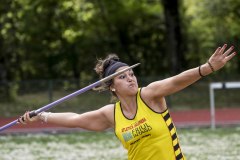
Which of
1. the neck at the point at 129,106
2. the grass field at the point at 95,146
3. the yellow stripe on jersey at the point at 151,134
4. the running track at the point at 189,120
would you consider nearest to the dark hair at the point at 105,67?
the neck at the point at 129,106

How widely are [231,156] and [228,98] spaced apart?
12063 mm

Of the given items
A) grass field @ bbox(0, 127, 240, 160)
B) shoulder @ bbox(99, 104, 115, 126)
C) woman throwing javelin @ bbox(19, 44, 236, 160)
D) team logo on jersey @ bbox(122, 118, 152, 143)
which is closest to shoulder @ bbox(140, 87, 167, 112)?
woman throwing javelin @ bbox(19, 44, 236, 160)

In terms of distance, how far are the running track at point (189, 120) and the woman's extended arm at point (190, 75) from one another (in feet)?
42.1

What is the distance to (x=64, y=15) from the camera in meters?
27.9

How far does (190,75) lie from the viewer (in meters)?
4.70

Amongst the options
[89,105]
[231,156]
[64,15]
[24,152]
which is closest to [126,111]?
[231,156]

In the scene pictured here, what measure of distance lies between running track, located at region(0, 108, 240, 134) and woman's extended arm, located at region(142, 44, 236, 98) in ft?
42.1

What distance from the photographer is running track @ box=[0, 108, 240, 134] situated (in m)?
17.8

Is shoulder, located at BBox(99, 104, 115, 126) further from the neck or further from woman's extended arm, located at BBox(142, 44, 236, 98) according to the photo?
woman's extended arm, located at BBox(142, 44, 236, 98)

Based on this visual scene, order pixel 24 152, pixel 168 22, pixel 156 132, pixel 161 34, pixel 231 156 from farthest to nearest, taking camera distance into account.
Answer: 1. pixel 161 34
2. pixel 168 22
3. pixel 24 152
4. pixel 231 156
5. pixel 156 132

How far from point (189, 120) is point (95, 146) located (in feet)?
22.6

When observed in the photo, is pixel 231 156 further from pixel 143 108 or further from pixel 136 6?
pixel 136 6

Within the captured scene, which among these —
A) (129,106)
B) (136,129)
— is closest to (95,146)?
(129,106)

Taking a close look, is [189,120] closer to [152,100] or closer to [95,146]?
[95,146]
